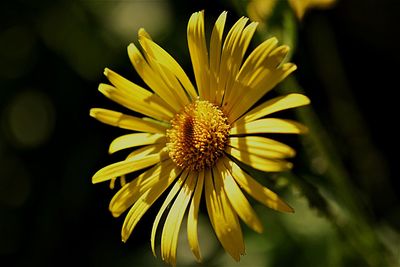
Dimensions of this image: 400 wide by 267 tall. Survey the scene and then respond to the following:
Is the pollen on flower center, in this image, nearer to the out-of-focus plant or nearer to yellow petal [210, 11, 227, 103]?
yellow petal [210, 11, 227, 103]

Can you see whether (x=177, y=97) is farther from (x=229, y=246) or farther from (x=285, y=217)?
(x=285, y=217)

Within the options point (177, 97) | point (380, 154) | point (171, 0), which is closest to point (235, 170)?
point (177, 97)

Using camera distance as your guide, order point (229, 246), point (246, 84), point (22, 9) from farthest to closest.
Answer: point (22, 9) → point (246, 84) → point (229, 246)

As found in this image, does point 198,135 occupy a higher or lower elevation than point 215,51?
lower

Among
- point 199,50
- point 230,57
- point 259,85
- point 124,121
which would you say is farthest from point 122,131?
point 259,85

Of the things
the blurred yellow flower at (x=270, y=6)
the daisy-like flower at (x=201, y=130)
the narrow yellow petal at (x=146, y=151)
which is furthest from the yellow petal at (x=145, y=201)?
the blurred yellow flower at (x=270, y=6)

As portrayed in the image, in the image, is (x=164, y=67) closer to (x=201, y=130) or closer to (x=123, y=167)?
(x=201, y=130)
